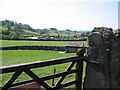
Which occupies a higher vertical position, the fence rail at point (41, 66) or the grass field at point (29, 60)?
the fence rail at point (41, 66)

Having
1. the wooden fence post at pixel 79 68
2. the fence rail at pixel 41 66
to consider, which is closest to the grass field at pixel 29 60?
the wooden fence post at pixel 79 68

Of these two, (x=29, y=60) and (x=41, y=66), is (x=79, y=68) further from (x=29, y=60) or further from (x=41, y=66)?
(x=29, y=60)

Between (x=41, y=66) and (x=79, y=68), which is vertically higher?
(x=41, y=66)

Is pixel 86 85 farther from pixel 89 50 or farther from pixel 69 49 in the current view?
pixel 69 49

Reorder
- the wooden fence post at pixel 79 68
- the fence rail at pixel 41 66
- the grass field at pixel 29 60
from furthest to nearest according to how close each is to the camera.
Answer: the grass field at pixel 29 60 → the wooden fence post at pixel 79 68 → the fence rail at pixel 41 66

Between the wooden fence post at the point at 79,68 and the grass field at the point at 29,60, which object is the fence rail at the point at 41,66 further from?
the grass field at the point at 29,60

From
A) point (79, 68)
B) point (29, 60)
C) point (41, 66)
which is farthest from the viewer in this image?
point (29, 60)

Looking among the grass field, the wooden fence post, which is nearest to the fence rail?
the wooden fence post

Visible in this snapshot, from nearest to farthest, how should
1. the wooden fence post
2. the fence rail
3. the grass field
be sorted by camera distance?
the fence rail
the wooden fence post
the grass field

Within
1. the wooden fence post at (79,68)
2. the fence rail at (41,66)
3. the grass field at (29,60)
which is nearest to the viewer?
the fence rail at (41,66)

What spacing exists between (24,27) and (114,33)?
188743mm

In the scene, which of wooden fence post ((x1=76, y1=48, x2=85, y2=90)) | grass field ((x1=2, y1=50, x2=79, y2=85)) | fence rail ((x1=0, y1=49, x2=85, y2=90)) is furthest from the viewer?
grass field ((x1=2, y1=50, x2=79, y2=85))

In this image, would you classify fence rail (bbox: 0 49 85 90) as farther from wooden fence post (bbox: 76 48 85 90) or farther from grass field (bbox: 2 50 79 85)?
grass field (bbox: 2 50 79 85)

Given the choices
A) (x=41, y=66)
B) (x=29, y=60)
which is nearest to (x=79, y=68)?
(x=41, y=66)
